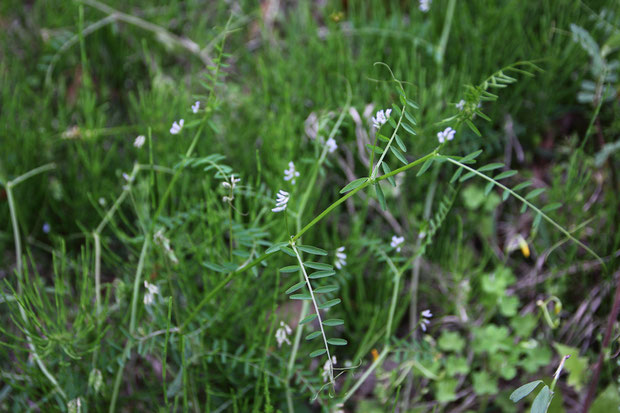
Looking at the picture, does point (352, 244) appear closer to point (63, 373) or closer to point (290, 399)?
point (290, 399)

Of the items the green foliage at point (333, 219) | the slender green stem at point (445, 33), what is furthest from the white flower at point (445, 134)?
the slender green stem at point (445, 33)

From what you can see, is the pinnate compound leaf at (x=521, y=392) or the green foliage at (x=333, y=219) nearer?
the pinnate compound leaf at (x=521, y=392)

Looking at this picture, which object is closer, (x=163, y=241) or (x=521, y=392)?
(x=521, y=392)

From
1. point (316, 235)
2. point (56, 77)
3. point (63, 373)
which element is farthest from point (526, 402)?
point (56, 77)

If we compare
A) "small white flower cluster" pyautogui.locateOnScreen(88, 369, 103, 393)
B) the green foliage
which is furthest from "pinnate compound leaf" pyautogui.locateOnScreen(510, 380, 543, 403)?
"small white flower cluster" pyautogui.locateOnScreen(88, 369, 103, 393)

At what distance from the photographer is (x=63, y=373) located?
4.60ft

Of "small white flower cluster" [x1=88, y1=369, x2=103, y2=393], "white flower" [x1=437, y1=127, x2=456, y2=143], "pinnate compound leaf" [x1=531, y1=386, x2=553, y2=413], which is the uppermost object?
"white flower" [x1=437, y1=127, x2=456, y2=143]

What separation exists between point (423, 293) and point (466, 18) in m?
1.01

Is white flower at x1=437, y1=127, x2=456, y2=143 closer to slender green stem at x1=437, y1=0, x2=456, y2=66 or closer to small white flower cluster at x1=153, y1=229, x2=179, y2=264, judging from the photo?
small white flower cluster at x1=153, y1=229, x2=179, y2=264

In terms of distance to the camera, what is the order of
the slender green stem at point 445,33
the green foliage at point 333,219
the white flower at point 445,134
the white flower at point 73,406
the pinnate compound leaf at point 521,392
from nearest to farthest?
1. the pinnate compound leaf at point 521,392
2. the white flower at point 445,134
3. the white flower at point 73,406
4. the green foliage at point 333,219
5. the slender green stem at point 445,33

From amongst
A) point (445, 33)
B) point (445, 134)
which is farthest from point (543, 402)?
point (445, 33)

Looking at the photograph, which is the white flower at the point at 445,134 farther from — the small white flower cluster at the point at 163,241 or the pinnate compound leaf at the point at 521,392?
the small white flower cluster at the point at 163,241

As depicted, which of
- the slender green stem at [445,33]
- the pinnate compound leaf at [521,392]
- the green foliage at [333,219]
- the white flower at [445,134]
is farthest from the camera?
the slender green stem at [445,33]

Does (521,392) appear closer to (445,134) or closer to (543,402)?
(543,402)
